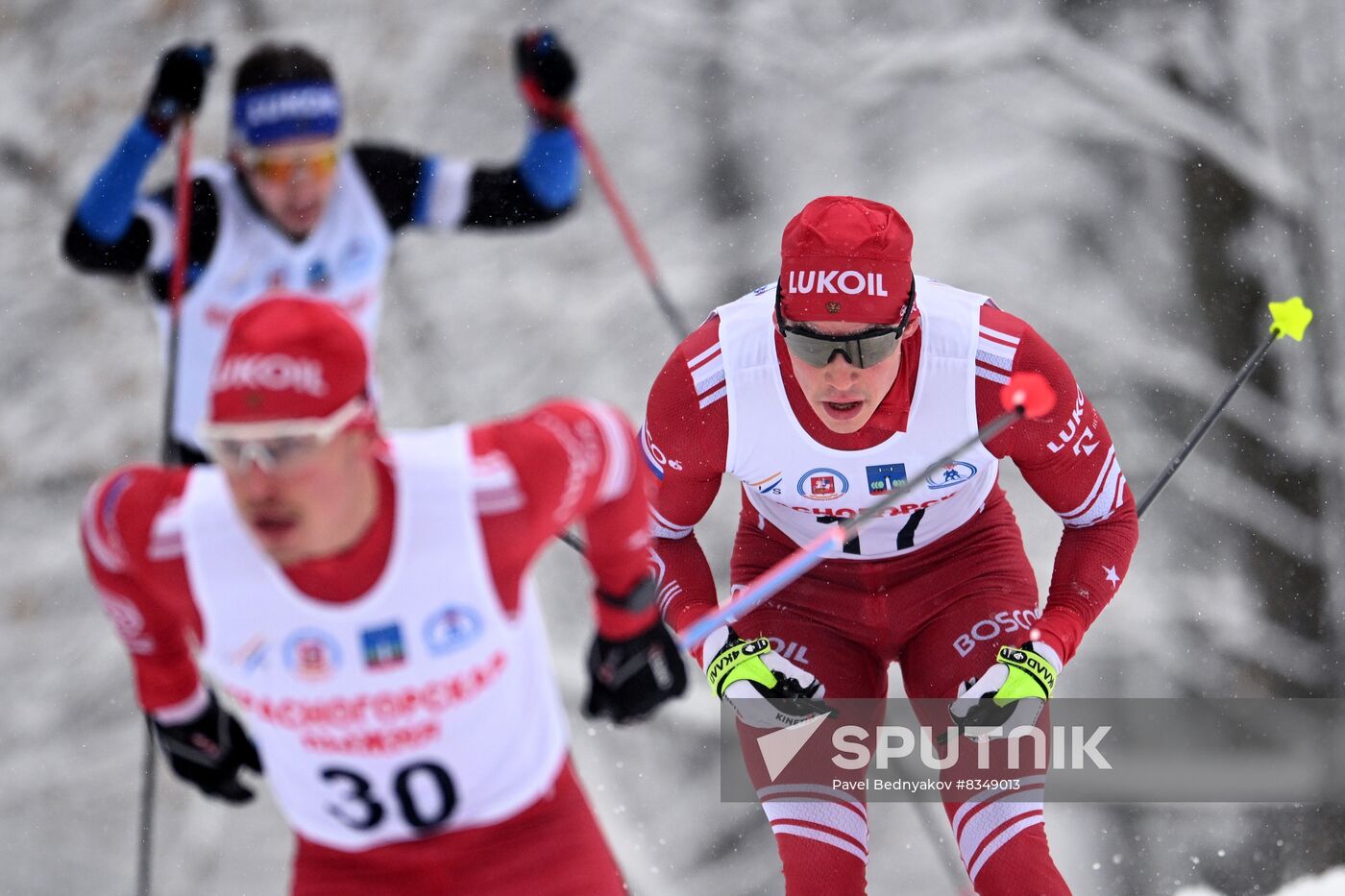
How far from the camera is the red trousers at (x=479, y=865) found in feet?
8.64

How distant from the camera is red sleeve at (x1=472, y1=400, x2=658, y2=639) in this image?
246cm

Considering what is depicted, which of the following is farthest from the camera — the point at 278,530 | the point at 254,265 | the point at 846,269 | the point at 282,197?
the point at 254,265

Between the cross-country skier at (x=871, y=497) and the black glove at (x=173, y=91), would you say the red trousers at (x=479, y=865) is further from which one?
the black glove at (x=173, y=91)

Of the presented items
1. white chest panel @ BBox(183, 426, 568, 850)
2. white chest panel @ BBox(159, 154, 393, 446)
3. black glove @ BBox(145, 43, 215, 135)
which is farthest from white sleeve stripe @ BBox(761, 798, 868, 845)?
black glove @ BBox(145, 43, 215, 135)

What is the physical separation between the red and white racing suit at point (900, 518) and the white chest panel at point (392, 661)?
96 cm

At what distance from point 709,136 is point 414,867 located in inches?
205

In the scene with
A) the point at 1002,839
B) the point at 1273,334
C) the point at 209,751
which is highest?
the point at 1273,334

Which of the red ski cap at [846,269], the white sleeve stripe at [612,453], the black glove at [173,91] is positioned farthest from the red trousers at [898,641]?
the black glove at [173,91]

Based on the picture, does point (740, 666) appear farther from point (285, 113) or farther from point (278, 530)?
point (285, 113)

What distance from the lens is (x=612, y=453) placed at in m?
2.59

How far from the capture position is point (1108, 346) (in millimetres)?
7379

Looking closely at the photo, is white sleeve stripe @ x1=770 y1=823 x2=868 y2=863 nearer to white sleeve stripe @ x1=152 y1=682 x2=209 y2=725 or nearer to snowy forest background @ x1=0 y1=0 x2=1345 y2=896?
white sleeve stripe @ x1=152 y1=682 x2=209 y2=725

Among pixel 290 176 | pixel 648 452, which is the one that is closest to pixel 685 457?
pixel 648 452

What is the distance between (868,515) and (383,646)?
4.01 ft
